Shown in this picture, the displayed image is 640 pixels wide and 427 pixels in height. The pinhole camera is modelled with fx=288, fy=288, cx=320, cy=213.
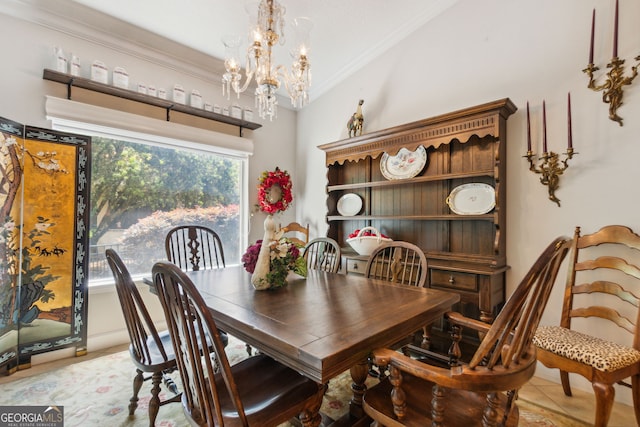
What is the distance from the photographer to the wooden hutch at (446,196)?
85.4 inches

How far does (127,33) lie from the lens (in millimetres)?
2559

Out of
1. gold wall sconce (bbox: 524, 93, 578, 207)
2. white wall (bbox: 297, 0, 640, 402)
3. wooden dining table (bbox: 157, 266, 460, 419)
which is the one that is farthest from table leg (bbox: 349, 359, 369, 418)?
gold wall sconce (bbox: 524, 93, 578, 207)

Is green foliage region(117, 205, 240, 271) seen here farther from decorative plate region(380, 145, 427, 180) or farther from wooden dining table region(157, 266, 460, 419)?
decorative plate region(380, 145, 427, 180)

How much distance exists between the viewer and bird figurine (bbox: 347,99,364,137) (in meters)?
3.15

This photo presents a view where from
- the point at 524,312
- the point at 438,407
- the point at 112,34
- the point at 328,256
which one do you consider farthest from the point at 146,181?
the point at 524,312

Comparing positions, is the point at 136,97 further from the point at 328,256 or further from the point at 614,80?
the point at 614,80

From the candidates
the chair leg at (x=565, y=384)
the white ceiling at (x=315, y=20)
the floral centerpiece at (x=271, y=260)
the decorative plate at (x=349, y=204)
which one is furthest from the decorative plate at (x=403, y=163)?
the chair leg at (x=565, y=384)

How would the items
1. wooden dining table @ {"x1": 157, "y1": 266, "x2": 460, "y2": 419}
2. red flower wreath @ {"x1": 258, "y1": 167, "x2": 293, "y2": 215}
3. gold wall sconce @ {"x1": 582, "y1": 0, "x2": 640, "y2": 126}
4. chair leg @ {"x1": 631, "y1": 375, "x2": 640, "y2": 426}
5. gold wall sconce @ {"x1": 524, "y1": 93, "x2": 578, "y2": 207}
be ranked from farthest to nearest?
red flower wreath @ {"x1": 258, "y1": 167, "x2": 293, "y2": 215} < gold wall sconce @ {"x1": 524, "y1": 93, "x2": 578, "y2": 207} < gold wall sconce @ {"x1": 582, "y1": 0, "x2": 640, "y2": 126} < chair leg @ {"x1": 631, "y1": 375, "x2": 640, "y2": 426} < wooden dining table @ {"x1": 157, "y1": 266, "x2": 460, "y2": 419}

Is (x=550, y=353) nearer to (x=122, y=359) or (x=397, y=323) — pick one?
(x=397, y=323)

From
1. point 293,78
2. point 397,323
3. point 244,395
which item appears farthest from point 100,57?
point 397,323

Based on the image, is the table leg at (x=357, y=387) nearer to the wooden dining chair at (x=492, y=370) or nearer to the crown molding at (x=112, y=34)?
the wooden dining chair at (x=492, y=370)

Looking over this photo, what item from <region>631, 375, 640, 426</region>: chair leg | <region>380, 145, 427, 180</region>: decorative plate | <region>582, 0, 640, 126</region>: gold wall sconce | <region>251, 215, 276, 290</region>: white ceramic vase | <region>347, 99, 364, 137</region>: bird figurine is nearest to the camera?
<region>631, 375, 640, 426</region>: chair leg

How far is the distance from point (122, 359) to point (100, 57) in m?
2.59

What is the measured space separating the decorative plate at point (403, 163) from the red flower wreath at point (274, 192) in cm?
123
